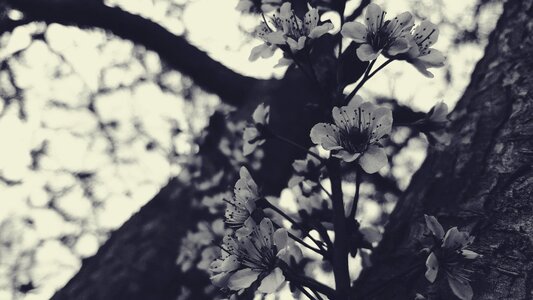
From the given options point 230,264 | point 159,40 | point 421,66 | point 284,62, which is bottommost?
point 230,264

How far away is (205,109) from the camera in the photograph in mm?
3328

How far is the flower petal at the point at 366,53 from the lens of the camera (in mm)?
1085

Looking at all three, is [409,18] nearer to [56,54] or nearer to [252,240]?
[252,240]

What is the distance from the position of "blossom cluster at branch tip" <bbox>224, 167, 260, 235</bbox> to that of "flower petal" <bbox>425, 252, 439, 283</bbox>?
40 cm

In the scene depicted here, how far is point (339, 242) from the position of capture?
3.61 ft

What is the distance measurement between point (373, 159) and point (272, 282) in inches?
13.2

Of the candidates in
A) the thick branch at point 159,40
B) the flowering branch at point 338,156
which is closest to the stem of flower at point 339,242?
the flowering branch at point 338,156

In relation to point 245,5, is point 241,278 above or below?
below

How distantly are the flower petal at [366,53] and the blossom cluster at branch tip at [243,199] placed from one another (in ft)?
1.30

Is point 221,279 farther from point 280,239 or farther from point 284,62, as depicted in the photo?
point 284,62

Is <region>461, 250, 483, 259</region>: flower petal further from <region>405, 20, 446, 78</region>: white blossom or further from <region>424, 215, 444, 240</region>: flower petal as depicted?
<region>405, 20, 446, 78</region>: white blossom

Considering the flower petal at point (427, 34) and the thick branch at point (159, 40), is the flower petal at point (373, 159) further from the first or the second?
the thick branch at point (159, 40)

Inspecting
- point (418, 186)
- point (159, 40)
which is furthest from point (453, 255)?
point (159, 40)

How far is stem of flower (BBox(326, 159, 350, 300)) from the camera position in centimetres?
103
